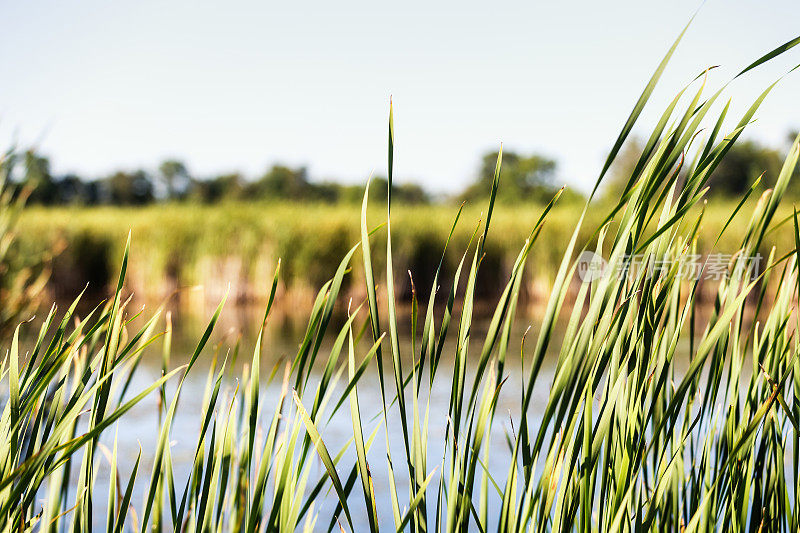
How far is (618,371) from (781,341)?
0.68 ft

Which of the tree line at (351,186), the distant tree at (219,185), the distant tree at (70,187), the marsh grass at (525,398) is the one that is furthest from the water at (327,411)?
the distant tree at (70,187)

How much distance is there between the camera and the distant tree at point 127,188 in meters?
37.1

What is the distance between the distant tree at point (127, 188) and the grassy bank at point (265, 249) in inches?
1249

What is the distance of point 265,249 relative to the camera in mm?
6914

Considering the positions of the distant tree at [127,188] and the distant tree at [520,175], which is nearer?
the distant tree at [520,175]

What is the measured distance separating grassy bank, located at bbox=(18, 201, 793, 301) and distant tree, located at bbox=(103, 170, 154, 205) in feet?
104

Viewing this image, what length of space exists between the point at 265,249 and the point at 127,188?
3388 cm

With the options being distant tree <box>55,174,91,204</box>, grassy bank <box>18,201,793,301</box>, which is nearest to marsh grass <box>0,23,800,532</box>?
grassy bank <box>18,201,793,301</box>

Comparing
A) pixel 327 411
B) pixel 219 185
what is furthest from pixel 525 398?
pixel 219 185

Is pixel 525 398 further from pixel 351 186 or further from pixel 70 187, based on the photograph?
pixel 70 187

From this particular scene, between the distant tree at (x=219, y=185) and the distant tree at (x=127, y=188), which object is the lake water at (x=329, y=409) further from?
the distant tree at (x=127, y=188)

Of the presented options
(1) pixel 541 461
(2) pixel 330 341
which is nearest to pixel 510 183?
(2) pixel 330 341

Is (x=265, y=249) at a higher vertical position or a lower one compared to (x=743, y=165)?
lower

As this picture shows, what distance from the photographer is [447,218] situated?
804 centimetres
